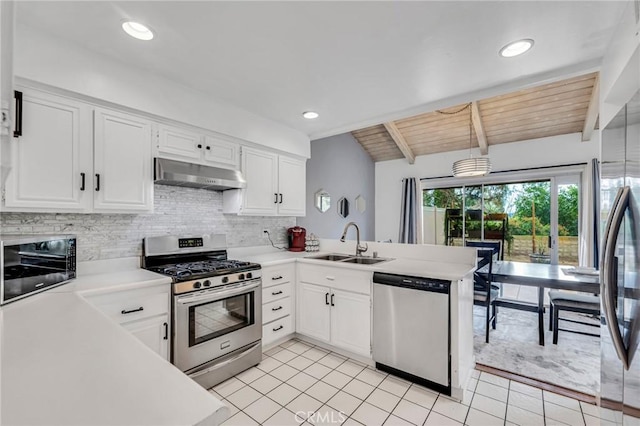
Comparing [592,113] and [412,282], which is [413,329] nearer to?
[412,282]

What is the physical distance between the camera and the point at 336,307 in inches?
111

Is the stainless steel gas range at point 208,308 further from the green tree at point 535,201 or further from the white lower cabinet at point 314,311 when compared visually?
the green tree at point 535,201

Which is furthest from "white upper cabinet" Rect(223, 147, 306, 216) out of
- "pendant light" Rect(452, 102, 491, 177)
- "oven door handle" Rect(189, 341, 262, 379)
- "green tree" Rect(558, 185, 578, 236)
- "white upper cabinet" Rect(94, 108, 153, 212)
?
"green tree" Rect(558, 185, 578, 236)

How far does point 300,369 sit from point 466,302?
154 cm

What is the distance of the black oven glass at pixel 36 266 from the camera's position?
1.46 m

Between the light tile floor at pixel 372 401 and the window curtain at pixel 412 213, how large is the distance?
148 inches

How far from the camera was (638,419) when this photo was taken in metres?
1.17

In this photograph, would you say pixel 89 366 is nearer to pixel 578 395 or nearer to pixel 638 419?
pixel 638 419

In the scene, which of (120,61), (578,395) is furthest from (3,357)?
(578,395)

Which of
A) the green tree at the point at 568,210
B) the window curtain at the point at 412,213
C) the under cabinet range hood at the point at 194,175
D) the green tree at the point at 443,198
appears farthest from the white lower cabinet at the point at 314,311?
the green tree at the point at 568,210

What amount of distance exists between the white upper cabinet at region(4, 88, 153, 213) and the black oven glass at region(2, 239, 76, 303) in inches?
11.0

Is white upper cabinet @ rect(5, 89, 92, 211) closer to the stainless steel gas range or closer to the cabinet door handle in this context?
the cabinet door handle

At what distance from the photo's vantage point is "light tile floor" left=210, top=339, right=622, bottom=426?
75.6 inches

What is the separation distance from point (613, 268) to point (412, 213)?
4.75 m
